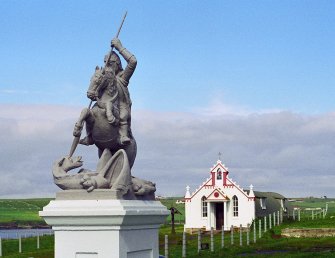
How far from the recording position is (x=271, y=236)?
3556 cm

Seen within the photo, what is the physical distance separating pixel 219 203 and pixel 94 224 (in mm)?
44035

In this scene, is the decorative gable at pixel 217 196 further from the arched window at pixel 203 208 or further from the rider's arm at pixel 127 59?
the rider's arm at pixel 127 59

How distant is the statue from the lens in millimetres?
6324

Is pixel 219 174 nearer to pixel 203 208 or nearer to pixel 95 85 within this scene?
pixel 203 208

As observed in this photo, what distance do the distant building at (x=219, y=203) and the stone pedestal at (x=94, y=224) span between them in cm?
4233

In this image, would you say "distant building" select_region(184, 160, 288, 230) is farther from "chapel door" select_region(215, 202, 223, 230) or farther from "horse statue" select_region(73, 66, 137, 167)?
"horse statue" select_region(73, 66, 137, 167)

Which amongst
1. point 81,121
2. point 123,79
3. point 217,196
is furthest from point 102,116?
point 217,196

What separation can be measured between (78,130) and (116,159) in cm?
46

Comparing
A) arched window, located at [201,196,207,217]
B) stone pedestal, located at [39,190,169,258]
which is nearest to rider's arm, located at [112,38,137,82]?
stone pedestal, located at [39,190,169,258]

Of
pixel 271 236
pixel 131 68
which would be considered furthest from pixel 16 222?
pixel 131 68

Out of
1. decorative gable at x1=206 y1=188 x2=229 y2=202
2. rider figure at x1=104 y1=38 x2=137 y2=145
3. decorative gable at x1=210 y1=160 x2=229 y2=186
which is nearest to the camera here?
rider figure at x1=104 y1=38 x2=137 y2=145

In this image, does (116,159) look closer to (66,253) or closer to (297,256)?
(66,253)

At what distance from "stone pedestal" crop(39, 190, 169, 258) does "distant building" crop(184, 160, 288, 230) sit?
42327 mm

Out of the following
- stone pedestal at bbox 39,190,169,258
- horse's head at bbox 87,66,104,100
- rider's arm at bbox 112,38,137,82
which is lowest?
stone pedestal at bbox 39,190,169,258
